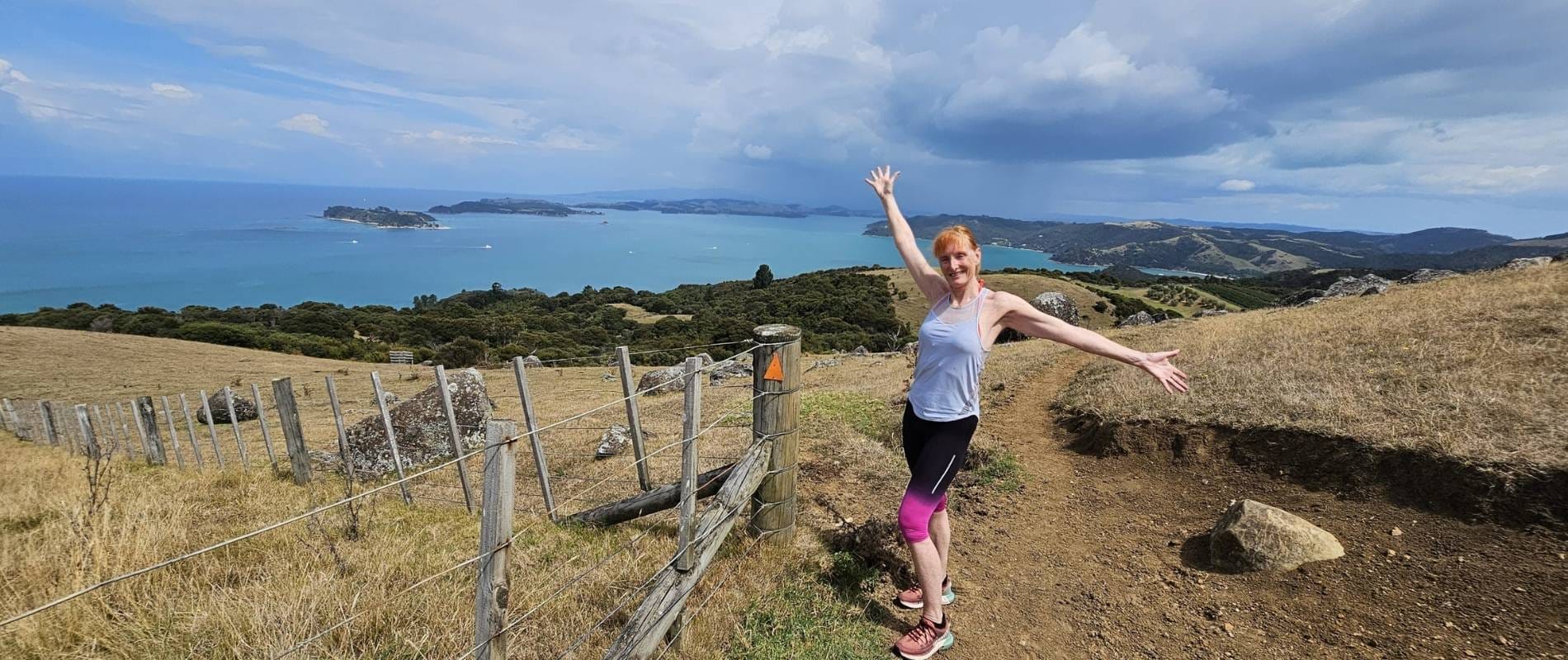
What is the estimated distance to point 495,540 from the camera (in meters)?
2.41

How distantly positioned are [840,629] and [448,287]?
469 feet

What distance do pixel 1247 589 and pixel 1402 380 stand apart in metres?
4.99

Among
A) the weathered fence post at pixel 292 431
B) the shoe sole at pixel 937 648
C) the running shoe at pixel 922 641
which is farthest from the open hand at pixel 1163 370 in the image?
the weathered fence post at pixel 292 431

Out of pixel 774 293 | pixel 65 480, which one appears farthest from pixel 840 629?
pixel 774 293

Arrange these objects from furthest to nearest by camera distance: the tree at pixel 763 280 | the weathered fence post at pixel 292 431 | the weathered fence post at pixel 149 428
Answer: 1. the tree at pixel 763 280
2. the weathered fence post at pixel 149 428
3. the weathered fence post at pixel 292 431

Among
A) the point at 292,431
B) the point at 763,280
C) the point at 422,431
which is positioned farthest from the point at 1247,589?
the point at 763,280

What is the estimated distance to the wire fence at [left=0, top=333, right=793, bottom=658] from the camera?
423 cm

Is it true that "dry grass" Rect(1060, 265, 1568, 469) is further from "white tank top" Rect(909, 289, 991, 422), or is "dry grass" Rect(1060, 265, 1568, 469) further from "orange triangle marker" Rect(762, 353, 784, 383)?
"orange triangle marker" Rect(762, 353, 784, 383)

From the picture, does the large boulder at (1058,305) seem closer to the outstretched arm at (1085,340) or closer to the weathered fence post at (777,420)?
the weathered fence post at (777,420)

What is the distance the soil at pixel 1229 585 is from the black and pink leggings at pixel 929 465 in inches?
41.0

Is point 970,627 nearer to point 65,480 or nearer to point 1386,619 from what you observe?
point 1386,619

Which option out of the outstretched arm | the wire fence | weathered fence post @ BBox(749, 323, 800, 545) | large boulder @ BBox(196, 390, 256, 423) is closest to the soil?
weathered fence post @ BBox(749, 323, 800, 545)

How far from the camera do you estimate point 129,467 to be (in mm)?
9570

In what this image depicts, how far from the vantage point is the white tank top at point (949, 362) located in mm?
3309
